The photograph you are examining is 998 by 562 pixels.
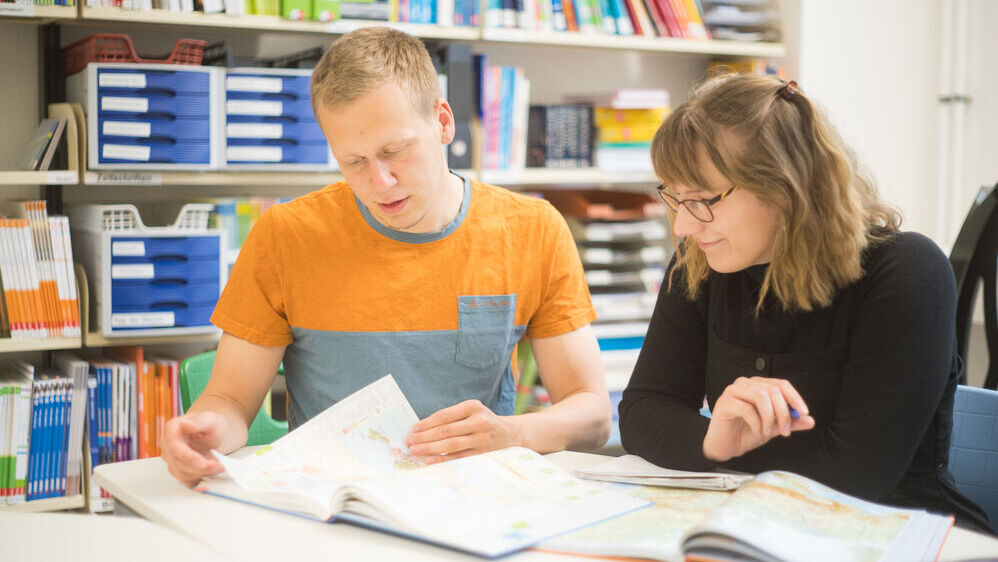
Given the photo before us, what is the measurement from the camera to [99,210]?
7.74 feet

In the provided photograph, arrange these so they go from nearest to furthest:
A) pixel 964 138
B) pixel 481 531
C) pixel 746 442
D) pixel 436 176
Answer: pixel 481 531 → pixel 746 442 → pixel 436 176 → pixel 964 138

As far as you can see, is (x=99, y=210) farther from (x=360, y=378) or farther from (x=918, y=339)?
(x=918, y=339)

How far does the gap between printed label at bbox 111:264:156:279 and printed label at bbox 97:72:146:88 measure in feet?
1.44

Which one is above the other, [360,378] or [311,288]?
[311,288]

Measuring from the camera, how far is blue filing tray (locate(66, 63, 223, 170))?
233 centimetres

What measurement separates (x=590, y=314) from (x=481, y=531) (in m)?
0.70

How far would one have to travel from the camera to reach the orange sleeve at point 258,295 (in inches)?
57.9

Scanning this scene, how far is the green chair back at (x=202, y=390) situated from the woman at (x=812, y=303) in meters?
0.72

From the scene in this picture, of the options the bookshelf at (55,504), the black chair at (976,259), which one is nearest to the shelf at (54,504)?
the bookshelf at (55,504)

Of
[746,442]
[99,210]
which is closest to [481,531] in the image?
[746,442]

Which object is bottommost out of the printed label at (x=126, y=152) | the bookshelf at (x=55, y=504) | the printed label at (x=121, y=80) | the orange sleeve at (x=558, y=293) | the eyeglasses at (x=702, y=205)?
the bookshelf at (x=55, y=504)

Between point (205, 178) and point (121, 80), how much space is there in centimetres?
32

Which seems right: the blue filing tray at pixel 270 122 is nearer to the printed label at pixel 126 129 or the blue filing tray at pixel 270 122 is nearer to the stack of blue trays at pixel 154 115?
the stack of blue trays at pixel 154 115

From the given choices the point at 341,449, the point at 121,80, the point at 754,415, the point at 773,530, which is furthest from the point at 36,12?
the point at 773,530
